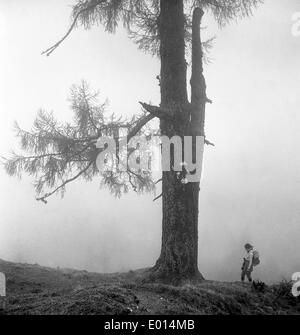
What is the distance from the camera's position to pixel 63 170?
8.45 meters

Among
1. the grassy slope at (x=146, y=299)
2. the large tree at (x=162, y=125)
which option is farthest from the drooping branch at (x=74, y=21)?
the grassy slope at (x=146, y=299)

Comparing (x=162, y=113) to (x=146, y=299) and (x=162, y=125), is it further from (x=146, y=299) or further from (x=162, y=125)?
(x=146, y=299)

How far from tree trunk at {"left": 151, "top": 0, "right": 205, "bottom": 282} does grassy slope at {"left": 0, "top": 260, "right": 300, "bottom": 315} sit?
807 millimetres

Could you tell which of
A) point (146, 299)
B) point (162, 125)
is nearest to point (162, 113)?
point (162, 125)

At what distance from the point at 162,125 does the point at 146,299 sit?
3557 mm

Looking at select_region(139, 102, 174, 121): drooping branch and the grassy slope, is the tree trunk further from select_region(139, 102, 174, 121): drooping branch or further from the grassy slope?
the grassy slope

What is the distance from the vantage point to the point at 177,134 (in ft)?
23.9

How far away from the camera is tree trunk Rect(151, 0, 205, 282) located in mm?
6906

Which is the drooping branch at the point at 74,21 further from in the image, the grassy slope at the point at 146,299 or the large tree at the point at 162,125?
the grassy slope at the point at 146,299

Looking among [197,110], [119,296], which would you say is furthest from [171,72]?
[119,296]

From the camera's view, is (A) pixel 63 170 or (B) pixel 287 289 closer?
(B) pixel 287 289

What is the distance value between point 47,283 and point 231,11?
730 centimetres

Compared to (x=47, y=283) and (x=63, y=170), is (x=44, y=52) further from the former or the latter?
(x=47, y=283)
